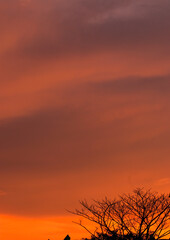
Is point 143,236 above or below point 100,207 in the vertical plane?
below

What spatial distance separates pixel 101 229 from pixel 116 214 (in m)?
2.19

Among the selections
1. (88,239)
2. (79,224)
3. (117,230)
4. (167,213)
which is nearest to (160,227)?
(167,213)

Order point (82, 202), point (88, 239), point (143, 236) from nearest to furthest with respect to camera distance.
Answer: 1. point (143, 236)
2. point (82, 202)
3. point (88, 239)

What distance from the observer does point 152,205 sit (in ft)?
151

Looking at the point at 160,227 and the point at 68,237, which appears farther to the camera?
the point at 68,237

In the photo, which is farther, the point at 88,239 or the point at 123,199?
the point at 88,239

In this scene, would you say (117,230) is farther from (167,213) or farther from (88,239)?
(88,239)

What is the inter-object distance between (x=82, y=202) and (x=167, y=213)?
30.3 feet

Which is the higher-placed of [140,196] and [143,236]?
[140,196]

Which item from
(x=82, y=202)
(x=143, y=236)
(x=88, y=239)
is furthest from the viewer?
(x=88, y=239)

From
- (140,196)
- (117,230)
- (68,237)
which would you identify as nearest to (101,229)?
(117,230)

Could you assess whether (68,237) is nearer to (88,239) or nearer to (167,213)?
(88,239)

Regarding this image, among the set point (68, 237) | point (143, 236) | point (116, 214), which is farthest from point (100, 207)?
point (68, 237)

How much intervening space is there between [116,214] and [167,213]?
524cm
